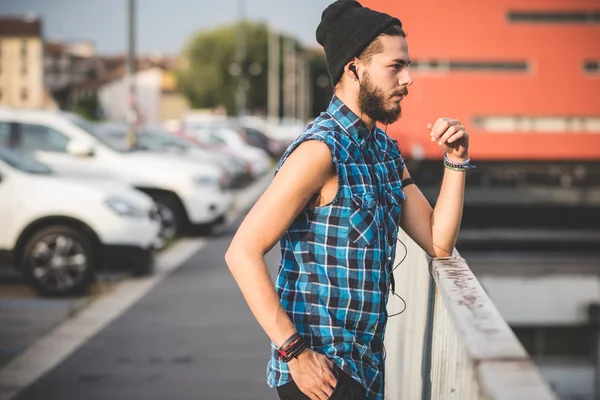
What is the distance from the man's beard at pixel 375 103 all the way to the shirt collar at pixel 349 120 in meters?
0.04

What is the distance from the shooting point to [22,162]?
1008 centimetres

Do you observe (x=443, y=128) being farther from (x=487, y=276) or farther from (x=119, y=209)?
(x=487, y=276)

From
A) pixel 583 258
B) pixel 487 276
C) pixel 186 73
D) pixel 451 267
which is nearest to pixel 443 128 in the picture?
pixel 451 267

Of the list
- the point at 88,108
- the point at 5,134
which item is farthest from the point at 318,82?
the point at 5,134

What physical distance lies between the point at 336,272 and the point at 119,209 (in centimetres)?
752

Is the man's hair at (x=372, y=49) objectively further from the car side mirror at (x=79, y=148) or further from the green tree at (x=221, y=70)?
the green tree at (x=221, y=70)

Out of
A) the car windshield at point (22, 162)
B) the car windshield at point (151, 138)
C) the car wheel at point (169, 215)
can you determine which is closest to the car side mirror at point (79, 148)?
the car windshield at point (22, 162)

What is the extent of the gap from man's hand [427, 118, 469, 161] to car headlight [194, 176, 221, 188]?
10.9m

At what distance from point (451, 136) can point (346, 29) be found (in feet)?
1.56

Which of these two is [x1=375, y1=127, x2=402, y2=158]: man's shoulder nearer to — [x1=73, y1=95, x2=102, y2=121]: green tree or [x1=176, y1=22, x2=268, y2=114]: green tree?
[x1=73, y1=95, x2=102, y2=121]: green tree

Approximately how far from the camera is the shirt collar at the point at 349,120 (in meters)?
2.62

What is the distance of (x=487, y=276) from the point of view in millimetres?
37219

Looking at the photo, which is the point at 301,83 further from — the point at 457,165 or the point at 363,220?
the point at 363,220

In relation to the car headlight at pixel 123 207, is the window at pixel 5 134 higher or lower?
higher
